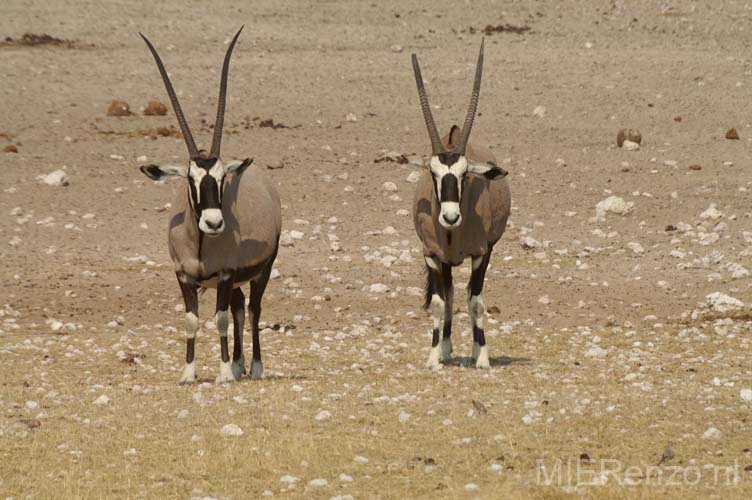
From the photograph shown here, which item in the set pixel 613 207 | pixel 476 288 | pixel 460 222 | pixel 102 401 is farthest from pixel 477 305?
pixel 613 207

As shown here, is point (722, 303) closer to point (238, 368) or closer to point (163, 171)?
point (238, 368)

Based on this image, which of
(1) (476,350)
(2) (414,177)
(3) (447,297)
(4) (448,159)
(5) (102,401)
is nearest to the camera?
(5) (102,401)

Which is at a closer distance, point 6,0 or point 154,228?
point 154,228

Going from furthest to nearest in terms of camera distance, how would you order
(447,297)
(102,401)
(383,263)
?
1. (383,263)
2. (447,297)
3. (102,401)

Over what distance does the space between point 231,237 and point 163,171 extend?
798mm

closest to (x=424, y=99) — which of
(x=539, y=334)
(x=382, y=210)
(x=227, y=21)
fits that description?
(x=539, y=334)

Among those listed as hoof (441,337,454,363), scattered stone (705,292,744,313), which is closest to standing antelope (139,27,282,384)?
hoof (441,337,454,363)

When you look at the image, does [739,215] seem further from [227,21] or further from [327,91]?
[227,21]

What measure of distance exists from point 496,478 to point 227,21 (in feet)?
87.9

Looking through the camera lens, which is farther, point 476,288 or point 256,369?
point 476,288

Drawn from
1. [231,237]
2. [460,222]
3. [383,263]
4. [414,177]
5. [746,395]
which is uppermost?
[460,222]

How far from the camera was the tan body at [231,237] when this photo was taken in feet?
38.5

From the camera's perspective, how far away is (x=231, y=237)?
1185cm

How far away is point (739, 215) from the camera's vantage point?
20.0 metres
